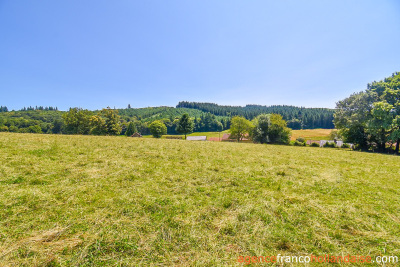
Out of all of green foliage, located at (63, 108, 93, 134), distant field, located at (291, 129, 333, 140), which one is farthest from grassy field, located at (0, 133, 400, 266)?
distant field, located at (291, 129, 333, 140)

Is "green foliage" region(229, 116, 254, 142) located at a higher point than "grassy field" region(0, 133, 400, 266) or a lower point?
higher

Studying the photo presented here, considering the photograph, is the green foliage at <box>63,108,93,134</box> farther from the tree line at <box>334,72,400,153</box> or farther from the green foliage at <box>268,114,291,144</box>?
the tree line at <box>334,72,400,153</box>

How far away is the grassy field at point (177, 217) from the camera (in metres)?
2.78

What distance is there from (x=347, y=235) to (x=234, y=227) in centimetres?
268

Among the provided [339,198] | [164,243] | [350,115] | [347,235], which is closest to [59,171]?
[164,243]

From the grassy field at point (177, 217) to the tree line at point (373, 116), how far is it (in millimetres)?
22035

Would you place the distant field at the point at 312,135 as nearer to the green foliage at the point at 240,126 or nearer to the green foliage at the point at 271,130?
the green foliage at the point at 240,126

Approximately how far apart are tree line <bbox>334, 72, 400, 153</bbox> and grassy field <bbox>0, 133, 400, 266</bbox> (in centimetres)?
2203

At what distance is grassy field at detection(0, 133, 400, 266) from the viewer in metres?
2.78

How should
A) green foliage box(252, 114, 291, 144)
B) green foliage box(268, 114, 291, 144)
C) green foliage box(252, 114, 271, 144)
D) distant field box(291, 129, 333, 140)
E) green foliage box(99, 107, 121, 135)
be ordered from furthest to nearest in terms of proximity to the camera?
1. distant field box(291, 129, 333, 140)
2. green foliage box(99, 107, 121, 135)
3. green foliage box(252, 114, 271, 144)
4. green foliage box(252, 114, 291, 144)
5. green foliage box(268, 114, 291, 144)

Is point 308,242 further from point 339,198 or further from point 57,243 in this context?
point 57,243

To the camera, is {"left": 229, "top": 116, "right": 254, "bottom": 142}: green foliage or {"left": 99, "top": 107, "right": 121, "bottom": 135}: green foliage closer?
{"left": 99, "top": 107, "right": 121, "bottom": 135}: green foliage

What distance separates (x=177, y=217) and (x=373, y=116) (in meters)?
35.7

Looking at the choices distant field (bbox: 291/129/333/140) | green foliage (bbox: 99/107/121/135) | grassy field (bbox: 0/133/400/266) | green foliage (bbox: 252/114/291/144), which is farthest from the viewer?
distant field (bbox: 291/129/333/140)
